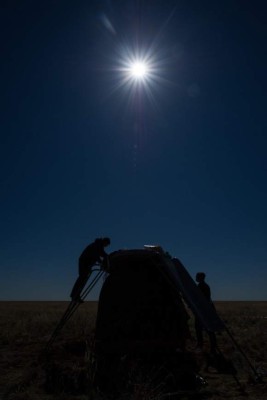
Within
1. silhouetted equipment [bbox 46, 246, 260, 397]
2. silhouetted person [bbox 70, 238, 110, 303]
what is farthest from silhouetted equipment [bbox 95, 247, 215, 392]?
silhouetted person [bbox 70, 238, 110, 303]

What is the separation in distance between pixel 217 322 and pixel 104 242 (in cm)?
385

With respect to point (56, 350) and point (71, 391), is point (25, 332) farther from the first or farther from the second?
point (71, 391)

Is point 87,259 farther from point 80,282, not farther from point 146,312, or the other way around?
point 146,312

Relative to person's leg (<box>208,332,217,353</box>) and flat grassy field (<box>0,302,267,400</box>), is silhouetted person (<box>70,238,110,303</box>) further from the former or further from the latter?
person's leg (<box>208,332,217,353</box>)

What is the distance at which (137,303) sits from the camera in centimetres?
1121

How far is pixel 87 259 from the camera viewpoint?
458 inches

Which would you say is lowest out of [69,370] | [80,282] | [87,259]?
[69,370]

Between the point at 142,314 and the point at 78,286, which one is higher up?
the point at 78,286

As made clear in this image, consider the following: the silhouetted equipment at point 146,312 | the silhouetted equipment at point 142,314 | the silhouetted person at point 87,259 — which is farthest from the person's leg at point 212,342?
the silhouetted person at point 87,259

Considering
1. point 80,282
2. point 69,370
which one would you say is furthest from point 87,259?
point 69,370

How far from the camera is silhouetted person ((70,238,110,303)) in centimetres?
1146

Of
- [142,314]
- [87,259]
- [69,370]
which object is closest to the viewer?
[69,370]

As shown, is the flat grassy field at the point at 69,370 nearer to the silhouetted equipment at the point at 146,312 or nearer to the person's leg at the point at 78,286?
the silhouetted equipment at the point at 146,312

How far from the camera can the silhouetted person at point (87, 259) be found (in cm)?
1146
